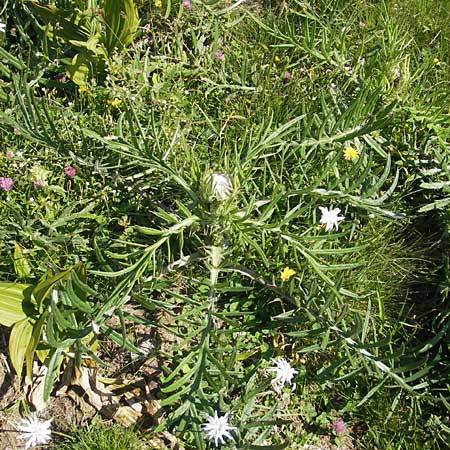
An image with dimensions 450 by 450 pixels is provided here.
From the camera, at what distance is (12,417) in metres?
2.00

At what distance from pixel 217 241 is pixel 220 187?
9.6 inches

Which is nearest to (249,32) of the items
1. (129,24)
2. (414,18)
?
(129,24)

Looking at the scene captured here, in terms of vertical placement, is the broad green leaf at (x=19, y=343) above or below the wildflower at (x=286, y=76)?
below

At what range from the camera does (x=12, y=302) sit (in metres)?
1.99

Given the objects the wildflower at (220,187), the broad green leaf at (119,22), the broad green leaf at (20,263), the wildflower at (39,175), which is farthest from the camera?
A: the broad green leaf at (119,22)

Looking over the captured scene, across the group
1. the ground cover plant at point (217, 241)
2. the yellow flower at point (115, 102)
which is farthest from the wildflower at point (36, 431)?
the yellow flower at point (115, 102)

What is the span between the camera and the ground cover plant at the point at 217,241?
73.5 inches

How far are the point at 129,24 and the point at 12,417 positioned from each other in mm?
1593

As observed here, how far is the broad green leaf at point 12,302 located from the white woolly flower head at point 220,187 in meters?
0.72

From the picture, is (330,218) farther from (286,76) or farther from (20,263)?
(20,263)

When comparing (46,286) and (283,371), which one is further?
(283,371)

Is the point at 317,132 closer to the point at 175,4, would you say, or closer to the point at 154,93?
the point at 154,93

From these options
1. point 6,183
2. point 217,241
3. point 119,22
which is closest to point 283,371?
point 217,241

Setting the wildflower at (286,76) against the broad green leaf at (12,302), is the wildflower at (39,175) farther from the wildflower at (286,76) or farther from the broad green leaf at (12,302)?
the wildflower at (286,76)
